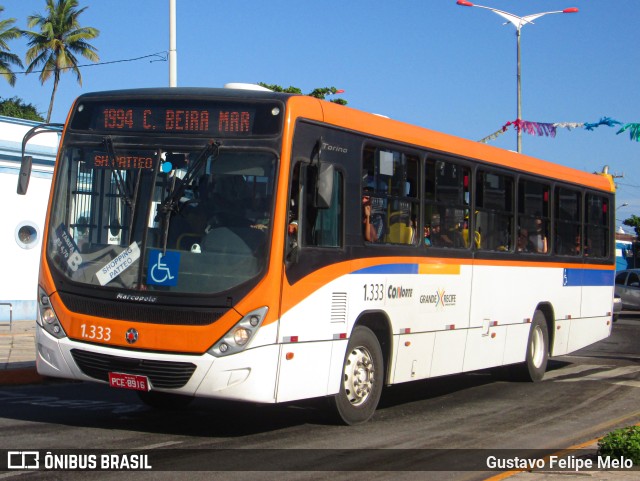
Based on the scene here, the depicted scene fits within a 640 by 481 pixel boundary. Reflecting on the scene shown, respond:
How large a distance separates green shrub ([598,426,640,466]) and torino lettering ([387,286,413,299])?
3.50 m

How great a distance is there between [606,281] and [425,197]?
762 centimetres

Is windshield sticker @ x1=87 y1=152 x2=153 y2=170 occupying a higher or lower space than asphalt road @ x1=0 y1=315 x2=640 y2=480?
higher

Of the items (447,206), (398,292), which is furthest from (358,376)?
(447,206)

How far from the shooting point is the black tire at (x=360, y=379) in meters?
10.2

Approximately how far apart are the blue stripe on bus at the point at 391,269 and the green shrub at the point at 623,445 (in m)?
3.30

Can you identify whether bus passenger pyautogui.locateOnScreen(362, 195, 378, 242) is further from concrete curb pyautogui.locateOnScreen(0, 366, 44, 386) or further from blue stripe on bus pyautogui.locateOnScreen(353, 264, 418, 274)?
concrete curb pyautogui.locateOnScreen(0, 366, 44, 386)

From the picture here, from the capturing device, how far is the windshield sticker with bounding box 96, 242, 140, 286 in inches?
361

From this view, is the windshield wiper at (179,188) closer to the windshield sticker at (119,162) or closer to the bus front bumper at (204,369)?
the windshield sticker at (119,162)

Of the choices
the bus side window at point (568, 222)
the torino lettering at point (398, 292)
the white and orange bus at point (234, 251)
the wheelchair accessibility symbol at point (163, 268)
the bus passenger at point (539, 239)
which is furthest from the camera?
the bus side window at point (568, 222)

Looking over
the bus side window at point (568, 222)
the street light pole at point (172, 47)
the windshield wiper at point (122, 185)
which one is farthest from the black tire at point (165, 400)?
the street light pole at point (172, 47)

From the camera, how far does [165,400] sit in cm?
1110

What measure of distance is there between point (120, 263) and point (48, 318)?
0.98m

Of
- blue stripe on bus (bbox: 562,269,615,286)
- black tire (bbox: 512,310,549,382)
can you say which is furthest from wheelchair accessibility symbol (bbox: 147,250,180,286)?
blue stripe on bus (bbox: 562,269,615,286)

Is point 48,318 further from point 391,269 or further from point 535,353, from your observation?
point 535,353
